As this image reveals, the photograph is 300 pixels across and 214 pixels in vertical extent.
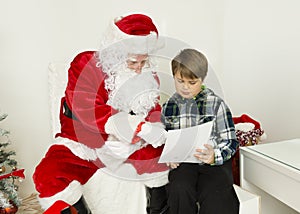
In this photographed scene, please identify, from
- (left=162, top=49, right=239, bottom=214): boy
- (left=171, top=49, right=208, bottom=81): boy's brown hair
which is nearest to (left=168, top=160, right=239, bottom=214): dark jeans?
(left=162, top=49, right=239, bottom=214): boy

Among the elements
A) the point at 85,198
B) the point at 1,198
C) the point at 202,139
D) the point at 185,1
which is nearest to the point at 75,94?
the point at 85,198

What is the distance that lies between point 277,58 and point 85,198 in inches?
49.2

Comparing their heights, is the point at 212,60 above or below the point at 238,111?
above

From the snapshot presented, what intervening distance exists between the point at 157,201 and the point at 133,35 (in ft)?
2.14

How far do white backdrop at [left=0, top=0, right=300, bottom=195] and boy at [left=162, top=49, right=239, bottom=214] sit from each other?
62cm

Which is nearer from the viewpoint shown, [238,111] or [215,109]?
[215,109]

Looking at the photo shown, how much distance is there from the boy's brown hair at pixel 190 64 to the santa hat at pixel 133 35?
14 centimetres

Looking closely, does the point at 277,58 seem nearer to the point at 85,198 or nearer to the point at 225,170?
the point at 225,170

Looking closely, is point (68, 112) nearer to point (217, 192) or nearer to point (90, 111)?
point (90, 111)

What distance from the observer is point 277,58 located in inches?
66.6

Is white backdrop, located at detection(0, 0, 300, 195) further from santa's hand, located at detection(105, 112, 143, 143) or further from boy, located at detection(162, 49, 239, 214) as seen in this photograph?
santa's hand, located at detection(105, 112, 143, 143)

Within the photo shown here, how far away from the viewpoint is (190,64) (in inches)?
47.9

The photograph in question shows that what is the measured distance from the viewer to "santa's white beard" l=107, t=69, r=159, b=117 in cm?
116

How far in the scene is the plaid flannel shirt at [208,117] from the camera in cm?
122
